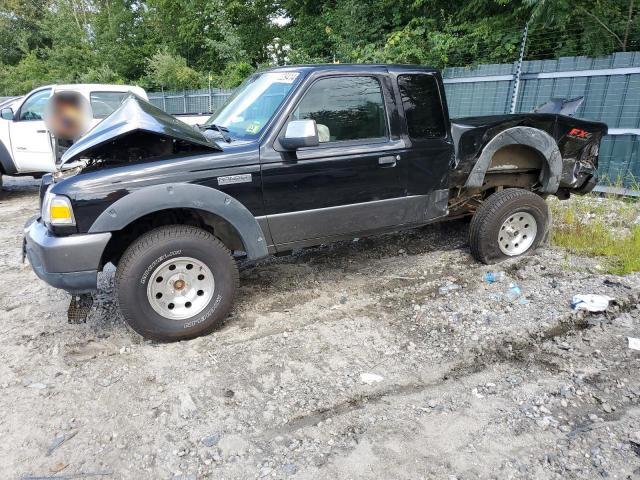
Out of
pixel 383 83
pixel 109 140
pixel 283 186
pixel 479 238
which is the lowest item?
pixel 479 238

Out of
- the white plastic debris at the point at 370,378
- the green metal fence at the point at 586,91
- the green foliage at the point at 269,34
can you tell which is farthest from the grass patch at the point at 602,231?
the green foliage at the point at 269,34

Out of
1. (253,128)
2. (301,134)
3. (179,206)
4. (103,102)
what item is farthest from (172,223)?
(103,102)

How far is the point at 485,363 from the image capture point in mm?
3195

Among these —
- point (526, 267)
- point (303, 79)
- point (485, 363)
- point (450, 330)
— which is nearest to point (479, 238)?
point (526, 267)

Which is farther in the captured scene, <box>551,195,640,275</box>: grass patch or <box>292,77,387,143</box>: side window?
<box>551,195,640,275</box>: grass patch

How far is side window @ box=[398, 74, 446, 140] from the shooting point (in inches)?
161

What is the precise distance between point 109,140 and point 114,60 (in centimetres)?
2537

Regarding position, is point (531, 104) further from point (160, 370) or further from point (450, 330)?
point (160, 370)

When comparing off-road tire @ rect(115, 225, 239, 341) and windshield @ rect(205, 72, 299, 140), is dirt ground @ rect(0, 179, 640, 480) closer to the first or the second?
off-road tire @ rect(115, 225, 239, 341)

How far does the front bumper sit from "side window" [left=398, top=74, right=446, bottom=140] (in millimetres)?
2705

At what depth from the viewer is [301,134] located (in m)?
3.36

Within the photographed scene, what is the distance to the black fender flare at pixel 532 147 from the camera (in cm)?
449

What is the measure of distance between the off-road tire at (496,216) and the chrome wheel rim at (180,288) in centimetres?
→ 280

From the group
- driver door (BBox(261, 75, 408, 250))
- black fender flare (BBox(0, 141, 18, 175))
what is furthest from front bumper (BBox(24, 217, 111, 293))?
black fender flare (BBox(0, 141, 18, 175))
